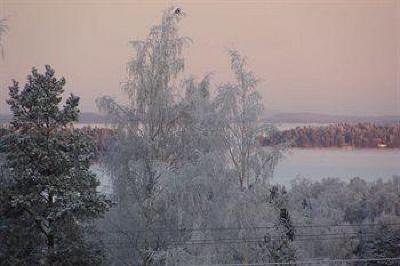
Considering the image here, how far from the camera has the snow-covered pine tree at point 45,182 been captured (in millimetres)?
6496

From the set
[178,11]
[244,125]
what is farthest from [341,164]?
[178,11]

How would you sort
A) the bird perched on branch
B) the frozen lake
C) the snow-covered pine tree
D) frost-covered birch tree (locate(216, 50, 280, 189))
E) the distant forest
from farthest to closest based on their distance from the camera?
the distant forest → the frozen lake → the bird perched on branch → frost-covered birch tree (locate(216, 50, 280, 189)) → the snow-covered pine tree

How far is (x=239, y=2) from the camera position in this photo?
9.55m

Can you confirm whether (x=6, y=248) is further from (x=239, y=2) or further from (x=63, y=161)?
(x=239, y=2)

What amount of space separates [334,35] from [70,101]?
17.5 ft

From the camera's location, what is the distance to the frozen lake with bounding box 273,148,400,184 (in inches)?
383

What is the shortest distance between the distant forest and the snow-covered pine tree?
3928 mm

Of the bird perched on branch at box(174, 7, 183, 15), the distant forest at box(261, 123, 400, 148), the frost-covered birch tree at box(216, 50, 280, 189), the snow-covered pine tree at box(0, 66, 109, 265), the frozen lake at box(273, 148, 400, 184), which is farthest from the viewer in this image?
the distant forest at box(261, 123, 400, 148)

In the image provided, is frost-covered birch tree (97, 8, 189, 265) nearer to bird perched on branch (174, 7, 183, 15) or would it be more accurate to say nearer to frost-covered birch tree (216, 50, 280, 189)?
bird perched on branch (174, 7, 183, 15)

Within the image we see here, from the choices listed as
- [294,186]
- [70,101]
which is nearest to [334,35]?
[294,186]

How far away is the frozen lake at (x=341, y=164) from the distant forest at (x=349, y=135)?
0.12 metres

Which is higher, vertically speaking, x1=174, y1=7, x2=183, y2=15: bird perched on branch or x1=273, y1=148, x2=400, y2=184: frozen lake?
x1=174, y1=7, x2=183, y2=15: bird perched on branch

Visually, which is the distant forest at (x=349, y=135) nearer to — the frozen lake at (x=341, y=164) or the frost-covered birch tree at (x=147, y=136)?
the frozen lake at (x=341, y=164)

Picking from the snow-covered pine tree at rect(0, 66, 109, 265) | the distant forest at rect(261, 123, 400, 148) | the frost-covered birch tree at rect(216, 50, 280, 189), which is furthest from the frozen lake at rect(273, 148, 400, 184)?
the snow-covered pine tree at rect(0, 66, 109, 265)
